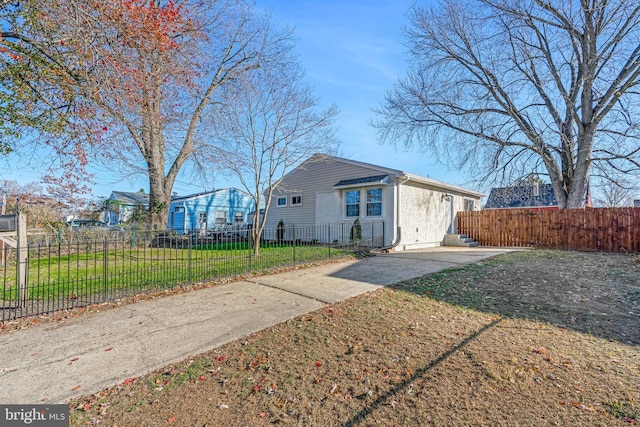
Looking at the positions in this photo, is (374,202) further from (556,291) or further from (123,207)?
(123,207)

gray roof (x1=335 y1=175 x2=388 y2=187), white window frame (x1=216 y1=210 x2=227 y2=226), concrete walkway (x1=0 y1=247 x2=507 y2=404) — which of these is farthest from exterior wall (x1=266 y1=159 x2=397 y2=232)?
white window frame (x1=216 y1=210 x2=227 y2=226)

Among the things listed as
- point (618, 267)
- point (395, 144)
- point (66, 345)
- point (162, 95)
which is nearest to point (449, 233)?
point (395, 144)

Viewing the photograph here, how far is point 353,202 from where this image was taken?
13867 millimetres

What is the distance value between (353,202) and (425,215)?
10.9ft

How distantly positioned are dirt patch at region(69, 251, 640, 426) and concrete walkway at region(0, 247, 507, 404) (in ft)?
1.01

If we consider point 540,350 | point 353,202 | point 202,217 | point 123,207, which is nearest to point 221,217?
point 202,217

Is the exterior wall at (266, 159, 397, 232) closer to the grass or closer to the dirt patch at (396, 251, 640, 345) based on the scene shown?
the grass

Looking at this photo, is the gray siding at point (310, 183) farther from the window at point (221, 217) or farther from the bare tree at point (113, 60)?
the window at point (221, 217)

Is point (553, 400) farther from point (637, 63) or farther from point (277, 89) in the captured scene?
point (637, 63)

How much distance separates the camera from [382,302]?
201 inches

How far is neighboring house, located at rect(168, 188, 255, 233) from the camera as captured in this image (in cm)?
2438

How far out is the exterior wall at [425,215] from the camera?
1255 centimetres

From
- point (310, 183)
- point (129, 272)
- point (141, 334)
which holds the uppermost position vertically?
point (310, 183)

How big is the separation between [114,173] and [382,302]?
13492mm
